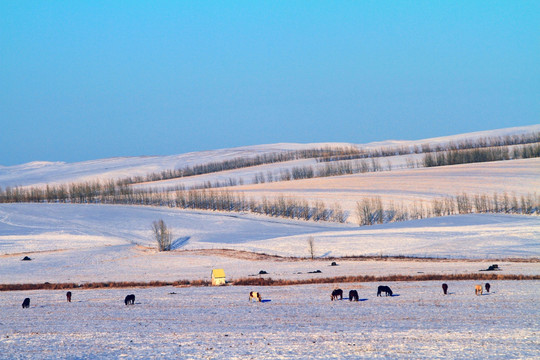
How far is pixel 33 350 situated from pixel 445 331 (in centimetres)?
1143

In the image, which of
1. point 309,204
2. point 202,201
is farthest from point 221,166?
point 309,204

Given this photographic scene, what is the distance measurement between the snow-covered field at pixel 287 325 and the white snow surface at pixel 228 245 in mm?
8402

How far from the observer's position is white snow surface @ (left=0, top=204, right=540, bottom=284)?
125ft

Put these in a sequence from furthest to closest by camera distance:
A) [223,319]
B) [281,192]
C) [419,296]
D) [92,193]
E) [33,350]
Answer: [92,193], [281,192], [419,296], [223,319], [33,350]

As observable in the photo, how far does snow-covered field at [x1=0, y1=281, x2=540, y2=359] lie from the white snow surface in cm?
840

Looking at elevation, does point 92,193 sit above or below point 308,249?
above

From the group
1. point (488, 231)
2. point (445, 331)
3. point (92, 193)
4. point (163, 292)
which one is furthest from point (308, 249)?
point (92, 193)

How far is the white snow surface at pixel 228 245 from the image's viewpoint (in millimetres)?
38156

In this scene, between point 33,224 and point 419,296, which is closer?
point 419,296

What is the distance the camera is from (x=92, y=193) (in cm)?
10512

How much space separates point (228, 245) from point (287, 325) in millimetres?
38292

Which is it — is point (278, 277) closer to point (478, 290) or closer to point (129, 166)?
point (478, 290)

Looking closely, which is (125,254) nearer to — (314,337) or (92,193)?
(314,337)

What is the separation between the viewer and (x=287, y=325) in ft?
61.2
